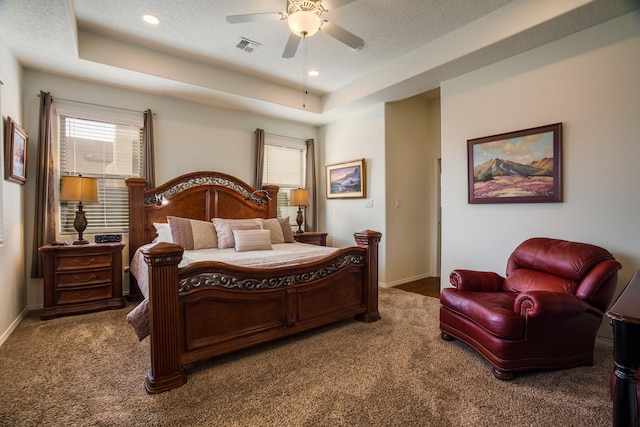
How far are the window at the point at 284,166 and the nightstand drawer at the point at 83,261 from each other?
2.54m

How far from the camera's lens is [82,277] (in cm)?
344

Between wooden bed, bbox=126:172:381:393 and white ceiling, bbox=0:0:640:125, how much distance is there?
146 centimetres

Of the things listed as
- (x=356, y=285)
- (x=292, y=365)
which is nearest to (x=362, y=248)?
(x=356, y=285)

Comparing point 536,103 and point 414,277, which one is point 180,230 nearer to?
point 414,277

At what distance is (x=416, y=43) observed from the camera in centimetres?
349

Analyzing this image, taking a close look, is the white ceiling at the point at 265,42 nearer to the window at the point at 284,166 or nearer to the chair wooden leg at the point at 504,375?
the window at the point at 284,166

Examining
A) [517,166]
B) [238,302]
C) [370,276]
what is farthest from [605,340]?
[238,302]

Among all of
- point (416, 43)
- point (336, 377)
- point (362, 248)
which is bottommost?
point (336, 377)

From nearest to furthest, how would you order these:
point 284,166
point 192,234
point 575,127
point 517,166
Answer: point 575,127
point 517,166
point 192,234
point 284,166

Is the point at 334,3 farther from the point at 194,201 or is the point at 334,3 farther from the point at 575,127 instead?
the point at 194,201

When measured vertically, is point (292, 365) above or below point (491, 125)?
below

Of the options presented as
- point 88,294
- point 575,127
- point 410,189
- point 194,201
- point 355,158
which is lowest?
point 88,294

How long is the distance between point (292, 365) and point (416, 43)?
3.57m

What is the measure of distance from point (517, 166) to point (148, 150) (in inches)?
177
